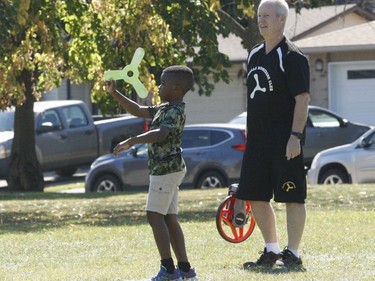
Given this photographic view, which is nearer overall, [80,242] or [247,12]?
[80,242]

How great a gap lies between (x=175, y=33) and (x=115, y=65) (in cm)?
116

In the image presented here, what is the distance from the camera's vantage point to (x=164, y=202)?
302 inches

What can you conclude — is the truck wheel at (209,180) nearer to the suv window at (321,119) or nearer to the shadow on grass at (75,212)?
the shadow on grass at (75,212)

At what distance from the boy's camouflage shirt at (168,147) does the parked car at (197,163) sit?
1294cm

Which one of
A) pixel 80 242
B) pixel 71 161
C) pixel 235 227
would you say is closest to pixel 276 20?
pixel 235 227

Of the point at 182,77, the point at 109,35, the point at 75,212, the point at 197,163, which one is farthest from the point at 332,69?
the point at 182,77

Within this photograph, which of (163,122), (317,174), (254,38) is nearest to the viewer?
(163,122)

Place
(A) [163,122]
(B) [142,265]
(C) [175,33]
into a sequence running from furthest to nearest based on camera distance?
(C) [175,33], (B) [142,265], (A) [163,122]

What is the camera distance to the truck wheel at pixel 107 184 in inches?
846

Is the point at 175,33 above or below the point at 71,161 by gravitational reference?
above

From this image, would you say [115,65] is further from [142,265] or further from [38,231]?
[142,265]

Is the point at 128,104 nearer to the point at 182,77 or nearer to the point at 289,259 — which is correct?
the point at 182,77

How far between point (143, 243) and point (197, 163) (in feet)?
35.2

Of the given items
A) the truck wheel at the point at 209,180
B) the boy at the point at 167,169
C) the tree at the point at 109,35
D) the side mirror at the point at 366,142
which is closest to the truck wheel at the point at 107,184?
the truck wheel at the point at 209,180
